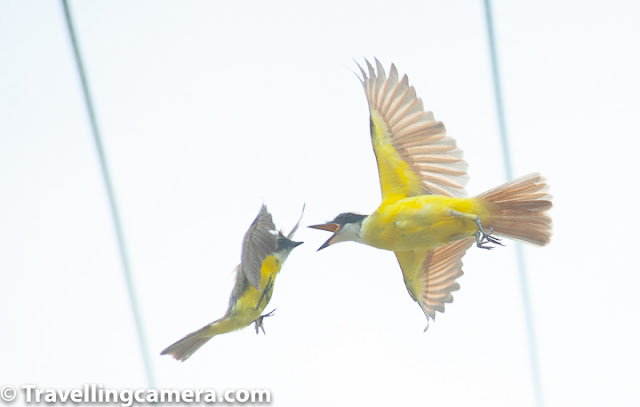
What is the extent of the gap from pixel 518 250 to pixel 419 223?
2.77 feet

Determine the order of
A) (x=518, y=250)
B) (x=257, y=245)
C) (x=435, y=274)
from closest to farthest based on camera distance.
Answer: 1. (x=257, y=245)
2. (x=435, y=274)
3. (x=518, y=250)

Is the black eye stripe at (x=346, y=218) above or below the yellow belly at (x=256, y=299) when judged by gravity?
above

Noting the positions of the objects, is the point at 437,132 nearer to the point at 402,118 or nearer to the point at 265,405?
the point at 402,118

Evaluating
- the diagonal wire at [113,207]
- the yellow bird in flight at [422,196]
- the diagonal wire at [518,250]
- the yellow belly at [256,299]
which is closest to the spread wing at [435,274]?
the yellow bird in flight at [422,196]

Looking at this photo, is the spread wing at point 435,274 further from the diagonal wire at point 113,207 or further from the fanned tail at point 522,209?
the diagonal wire at point 113,207

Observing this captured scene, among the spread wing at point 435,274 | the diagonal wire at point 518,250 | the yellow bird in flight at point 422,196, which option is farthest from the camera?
the diagonal wire at point 518,250

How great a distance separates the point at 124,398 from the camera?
1.98 meters

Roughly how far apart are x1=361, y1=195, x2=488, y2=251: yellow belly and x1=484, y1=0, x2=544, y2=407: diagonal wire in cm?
67

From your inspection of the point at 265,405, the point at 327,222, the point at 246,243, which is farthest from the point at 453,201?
the point at 265,405

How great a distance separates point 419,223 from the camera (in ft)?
4.07

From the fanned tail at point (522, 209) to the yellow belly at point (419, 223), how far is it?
1.3 inches

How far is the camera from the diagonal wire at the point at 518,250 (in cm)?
184

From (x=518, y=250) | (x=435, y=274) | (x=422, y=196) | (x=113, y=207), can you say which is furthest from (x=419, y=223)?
(x=113, y=207)

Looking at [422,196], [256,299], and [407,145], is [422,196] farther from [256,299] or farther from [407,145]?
[256,299]
